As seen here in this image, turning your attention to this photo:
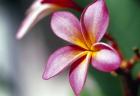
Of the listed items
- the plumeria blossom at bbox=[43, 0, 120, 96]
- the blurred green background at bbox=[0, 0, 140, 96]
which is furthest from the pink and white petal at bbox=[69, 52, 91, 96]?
the blurred green background at bbox=[0, 0, 140, 96]

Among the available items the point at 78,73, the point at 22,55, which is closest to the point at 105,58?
the point at 78,73

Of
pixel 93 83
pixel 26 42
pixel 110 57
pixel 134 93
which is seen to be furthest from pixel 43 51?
pixel 110 57

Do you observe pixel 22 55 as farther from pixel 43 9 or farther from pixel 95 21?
pixel 95 21

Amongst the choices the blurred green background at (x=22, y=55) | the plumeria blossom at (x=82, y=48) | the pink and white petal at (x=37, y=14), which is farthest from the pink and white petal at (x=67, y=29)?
the blurred green background at (x=22, y=55)

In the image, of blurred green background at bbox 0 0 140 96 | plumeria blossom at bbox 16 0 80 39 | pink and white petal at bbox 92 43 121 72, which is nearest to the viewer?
pink and white petal at bbox 92 43 121 72

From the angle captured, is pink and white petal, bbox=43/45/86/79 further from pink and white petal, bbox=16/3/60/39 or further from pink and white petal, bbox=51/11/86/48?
pink and white petal, bbox=16/3/60/39

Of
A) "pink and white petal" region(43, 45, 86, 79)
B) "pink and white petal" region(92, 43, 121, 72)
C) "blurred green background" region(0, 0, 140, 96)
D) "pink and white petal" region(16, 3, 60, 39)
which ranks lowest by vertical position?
"blurred green background" region(0, 0, 140, 96)

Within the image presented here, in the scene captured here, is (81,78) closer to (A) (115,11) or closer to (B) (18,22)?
(A) (115,11)
